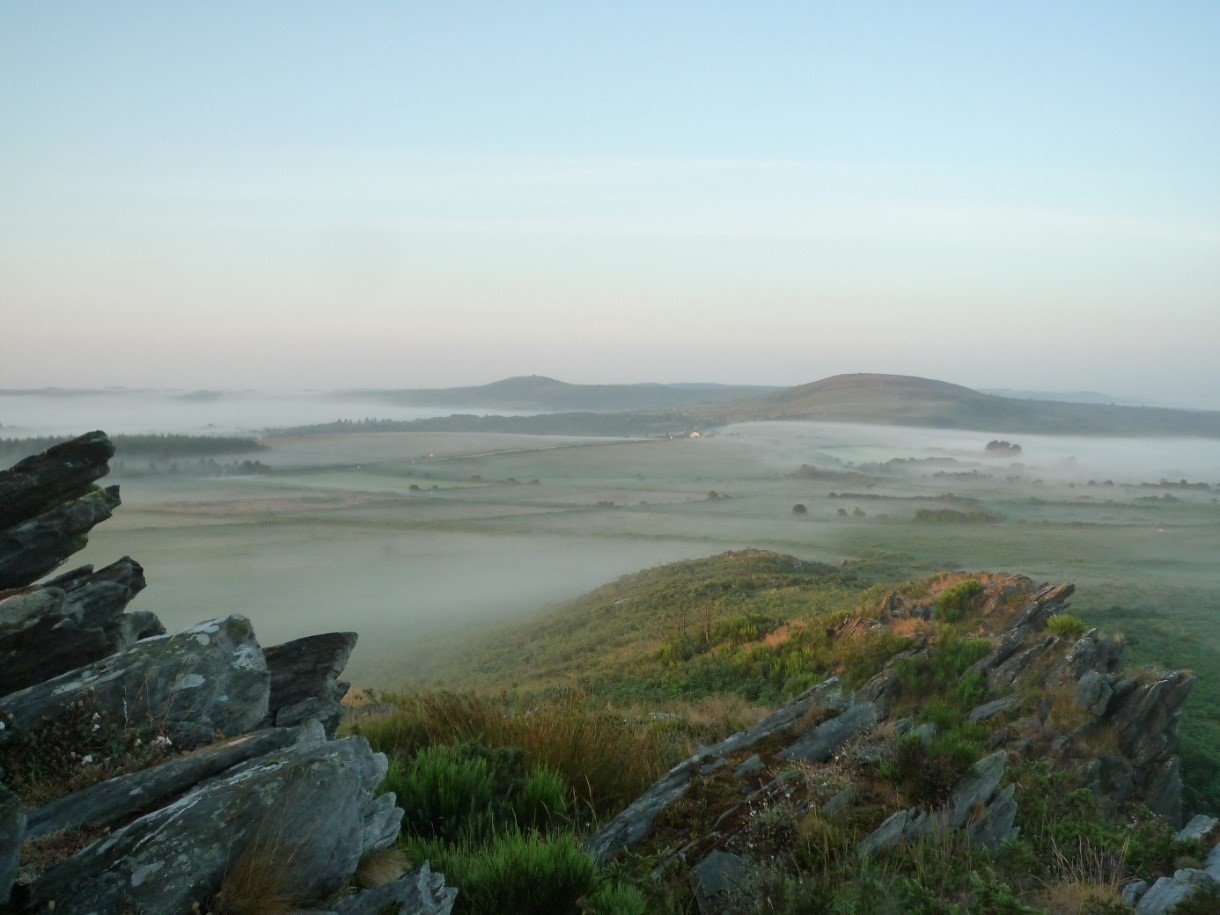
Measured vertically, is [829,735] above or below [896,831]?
below

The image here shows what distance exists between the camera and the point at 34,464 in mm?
8430

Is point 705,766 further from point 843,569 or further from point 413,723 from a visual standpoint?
point 843,569

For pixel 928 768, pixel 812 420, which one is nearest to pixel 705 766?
pixel 928 768

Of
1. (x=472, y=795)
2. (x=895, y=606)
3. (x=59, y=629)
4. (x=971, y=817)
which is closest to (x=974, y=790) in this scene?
(x=971, y=817)

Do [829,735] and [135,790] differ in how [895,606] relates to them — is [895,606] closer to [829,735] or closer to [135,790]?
[829,735]

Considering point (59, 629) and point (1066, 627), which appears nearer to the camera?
point (59, 629)

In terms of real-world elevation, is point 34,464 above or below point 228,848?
above

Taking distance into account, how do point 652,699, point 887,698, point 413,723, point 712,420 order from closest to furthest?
point 413,723 < point 887,698 < point 652,699 < point 712,420

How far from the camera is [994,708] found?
43.9 feet

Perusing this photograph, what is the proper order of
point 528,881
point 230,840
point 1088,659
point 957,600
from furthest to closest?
point 957,600 < point 1088,659 < point 528,881 < point 230,840

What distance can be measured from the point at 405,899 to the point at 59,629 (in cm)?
423

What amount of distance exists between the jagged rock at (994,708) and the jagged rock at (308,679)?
9760mm

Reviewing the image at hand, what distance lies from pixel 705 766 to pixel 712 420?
545 ft

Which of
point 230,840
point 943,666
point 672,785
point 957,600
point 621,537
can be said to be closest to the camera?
point 230,840
